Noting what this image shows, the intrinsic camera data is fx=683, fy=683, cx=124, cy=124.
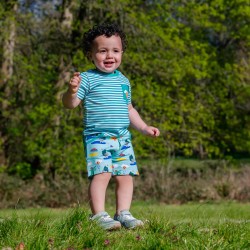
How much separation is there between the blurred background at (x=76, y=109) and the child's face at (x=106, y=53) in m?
9.95

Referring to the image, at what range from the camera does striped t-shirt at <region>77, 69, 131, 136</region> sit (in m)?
5.20

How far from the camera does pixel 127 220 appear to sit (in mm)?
5074

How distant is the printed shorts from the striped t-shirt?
55 mm

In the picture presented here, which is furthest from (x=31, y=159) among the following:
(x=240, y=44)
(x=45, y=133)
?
(x=240, y=44)

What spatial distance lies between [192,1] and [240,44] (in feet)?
17.9

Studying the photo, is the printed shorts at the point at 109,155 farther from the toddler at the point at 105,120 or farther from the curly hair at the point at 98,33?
the curly hair at the point at 98,33

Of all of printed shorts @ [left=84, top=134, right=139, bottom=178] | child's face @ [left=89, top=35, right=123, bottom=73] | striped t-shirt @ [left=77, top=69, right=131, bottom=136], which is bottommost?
printed shorts @ [left=84, top=134, right=139, bottom=178]

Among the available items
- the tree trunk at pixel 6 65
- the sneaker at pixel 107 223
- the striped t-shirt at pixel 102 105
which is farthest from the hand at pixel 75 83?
the tree trunk at pixel 6 65

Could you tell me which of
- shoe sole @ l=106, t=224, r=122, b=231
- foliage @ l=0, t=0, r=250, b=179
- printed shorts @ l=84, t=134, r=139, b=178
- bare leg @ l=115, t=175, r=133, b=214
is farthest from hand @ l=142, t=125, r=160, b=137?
foliage @ l=0, t=0, r=250, b=179

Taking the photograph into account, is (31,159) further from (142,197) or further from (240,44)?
(240,44)

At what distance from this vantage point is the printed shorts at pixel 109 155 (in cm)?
515

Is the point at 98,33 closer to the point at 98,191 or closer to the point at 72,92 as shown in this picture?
the point at 72,92

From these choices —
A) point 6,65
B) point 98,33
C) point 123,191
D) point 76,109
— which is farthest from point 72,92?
point 6,65

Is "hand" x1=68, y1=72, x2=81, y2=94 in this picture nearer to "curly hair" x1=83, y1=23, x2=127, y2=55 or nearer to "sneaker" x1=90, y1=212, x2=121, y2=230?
"curly hair" x1=83, y1=23, x2=127, y2=55
